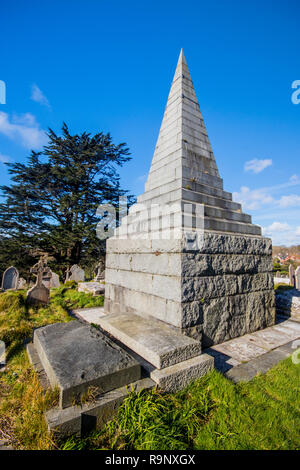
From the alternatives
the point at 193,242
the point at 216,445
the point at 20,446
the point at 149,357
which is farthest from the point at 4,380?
the point at 193,242

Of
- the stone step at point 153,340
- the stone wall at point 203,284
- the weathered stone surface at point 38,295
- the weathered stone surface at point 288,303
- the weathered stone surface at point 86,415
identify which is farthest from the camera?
the weathered stone surface at point 38,295

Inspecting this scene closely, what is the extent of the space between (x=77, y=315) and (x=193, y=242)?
4268 mm

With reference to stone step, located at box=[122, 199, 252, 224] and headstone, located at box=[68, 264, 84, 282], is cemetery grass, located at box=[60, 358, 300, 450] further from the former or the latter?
headstone, located at box=[68, 264, 84, 282]

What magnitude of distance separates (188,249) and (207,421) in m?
1.98

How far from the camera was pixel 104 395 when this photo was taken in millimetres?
1833

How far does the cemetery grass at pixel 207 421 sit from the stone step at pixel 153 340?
0.31m

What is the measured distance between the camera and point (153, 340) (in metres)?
2.60

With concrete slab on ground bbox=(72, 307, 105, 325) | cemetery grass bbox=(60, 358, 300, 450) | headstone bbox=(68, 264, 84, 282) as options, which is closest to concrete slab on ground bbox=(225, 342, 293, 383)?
cemetery grass bbox=(60, 358, 300, 450)

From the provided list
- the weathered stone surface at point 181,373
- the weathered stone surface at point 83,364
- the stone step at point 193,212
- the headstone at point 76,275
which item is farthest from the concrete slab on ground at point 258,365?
the headstone at point 76,275

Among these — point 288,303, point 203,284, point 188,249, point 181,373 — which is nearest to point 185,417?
point 181,373

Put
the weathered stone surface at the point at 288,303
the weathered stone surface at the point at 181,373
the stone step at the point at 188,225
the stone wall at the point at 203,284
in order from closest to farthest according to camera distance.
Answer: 1. the weathered stone surface at the point at 181,373
2. the stone wall at the point at 203,284
3. the stone step at the point at 188,225
4. the weathered stone surface at the point at 288,303

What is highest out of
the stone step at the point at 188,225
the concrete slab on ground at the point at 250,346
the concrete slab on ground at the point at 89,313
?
the stone step at the point at 188,225

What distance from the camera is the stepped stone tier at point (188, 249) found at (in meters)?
3.27

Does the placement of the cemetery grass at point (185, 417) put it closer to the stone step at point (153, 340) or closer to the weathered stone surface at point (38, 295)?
the stone step at point (153, 340)
